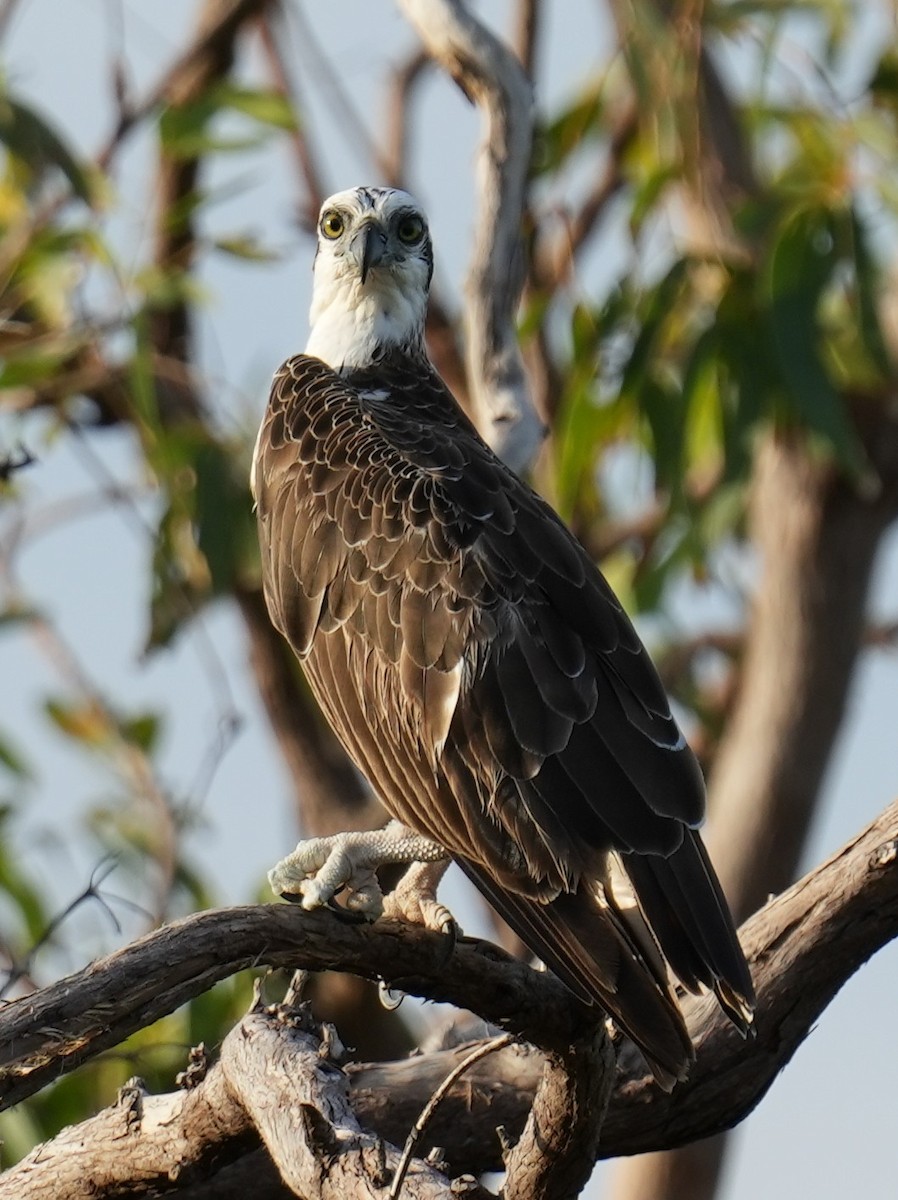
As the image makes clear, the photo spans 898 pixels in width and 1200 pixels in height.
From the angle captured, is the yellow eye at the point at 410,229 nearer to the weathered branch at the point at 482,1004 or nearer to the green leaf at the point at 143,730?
the weathered branch at the point at 482,1004

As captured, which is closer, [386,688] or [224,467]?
[386,688]

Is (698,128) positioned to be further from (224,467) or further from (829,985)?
(829,985)

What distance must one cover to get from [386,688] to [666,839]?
2.66ft

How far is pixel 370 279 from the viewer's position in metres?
5.58

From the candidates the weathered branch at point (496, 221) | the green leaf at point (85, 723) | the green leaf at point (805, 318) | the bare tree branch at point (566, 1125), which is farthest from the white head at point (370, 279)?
the green leaf at point (85, 723)

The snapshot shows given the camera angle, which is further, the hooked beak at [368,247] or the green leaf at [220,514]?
the green leaf at [220,514]

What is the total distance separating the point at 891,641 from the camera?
9836 mm

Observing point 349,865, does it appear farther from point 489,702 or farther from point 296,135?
point 296,135

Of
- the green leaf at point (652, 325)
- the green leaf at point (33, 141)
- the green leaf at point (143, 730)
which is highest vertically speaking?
the green leaf at point (33, 141)

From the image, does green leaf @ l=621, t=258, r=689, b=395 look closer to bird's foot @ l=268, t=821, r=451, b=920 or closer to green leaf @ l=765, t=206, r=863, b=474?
green leaf @ l=765, t=206, r=863, b=474

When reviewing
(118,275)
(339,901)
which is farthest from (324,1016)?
(339,901)

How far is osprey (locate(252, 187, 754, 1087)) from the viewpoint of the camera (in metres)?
3.77

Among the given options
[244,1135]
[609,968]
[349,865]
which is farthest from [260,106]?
[609,968]

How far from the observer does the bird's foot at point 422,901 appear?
12.8 feet
